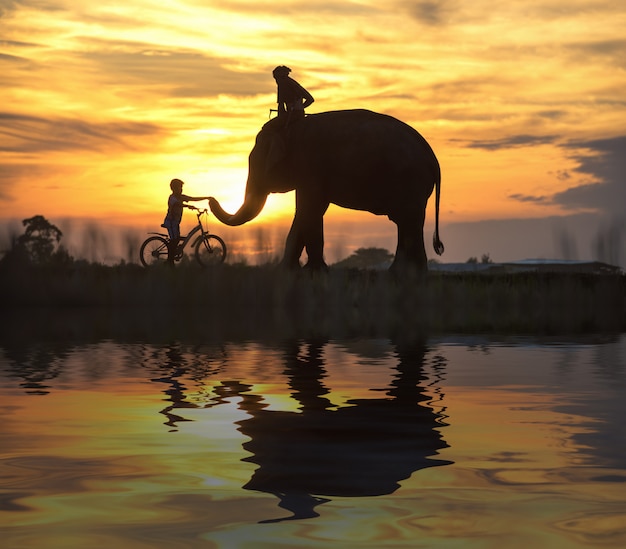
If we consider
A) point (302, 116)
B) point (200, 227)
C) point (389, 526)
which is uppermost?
point (302, 116)

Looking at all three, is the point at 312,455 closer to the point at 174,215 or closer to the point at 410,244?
the point at 410,244

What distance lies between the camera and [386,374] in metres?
7.70

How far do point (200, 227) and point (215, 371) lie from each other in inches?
520

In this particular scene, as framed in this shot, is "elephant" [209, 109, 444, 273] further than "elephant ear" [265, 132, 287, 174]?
No

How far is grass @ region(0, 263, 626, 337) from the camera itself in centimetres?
1670

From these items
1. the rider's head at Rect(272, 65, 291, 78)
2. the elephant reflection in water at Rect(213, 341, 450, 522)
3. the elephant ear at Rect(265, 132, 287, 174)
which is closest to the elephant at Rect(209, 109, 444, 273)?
the elephant ear at Rect(265, 132, 287, 174)

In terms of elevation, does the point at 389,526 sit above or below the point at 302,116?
below

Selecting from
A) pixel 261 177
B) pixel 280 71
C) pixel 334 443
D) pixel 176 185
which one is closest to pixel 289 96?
pixel 280 71

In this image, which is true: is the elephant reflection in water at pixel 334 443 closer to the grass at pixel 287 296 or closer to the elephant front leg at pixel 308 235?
the grass at pixel 287 296

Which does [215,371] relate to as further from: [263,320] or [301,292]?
[301,292]

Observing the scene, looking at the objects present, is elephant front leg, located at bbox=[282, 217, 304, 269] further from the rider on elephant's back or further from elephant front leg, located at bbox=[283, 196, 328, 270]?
the rider on elephant's back

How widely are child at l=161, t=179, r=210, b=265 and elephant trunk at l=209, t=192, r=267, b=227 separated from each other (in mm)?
269

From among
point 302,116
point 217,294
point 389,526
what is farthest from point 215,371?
point 302,116

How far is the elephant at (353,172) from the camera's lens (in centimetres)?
1922
